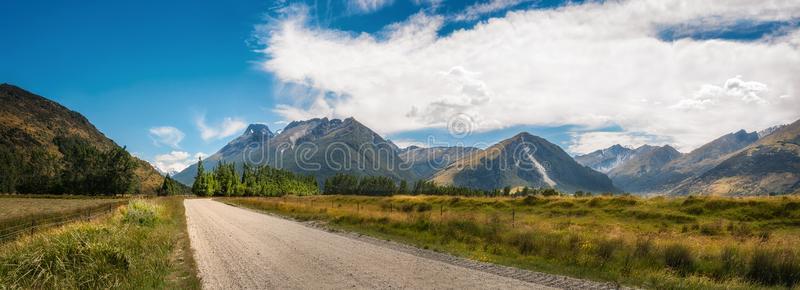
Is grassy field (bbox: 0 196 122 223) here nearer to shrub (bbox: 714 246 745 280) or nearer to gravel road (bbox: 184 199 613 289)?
gravel road (bbox: 184 199 613 289)

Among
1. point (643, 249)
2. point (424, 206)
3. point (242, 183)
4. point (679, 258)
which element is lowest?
point (424, 206)

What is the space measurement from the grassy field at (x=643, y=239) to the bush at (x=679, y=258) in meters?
0.04

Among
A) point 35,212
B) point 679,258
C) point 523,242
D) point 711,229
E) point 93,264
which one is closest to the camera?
point 93,264

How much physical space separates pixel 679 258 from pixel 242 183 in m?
145

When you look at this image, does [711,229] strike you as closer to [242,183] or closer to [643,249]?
[643,249]

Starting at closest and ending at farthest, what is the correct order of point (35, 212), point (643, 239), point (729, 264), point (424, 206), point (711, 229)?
1. point (729, 264)
2. point (643, 239)
3. point (711, 229)
4. point (35, 212)
5. point (424, 206)

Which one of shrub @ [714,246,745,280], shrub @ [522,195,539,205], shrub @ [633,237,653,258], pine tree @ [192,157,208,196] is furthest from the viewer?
pine tree @ [192,157,208,196]

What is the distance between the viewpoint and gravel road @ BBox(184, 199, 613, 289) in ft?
43.5

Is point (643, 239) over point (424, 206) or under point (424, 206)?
over

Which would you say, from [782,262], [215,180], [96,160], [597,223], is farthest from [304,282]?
[96,160]

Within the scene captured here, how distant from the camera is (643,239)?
20594 mm

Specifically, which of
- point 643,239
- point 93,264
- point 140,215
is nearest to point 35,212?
point 140,215

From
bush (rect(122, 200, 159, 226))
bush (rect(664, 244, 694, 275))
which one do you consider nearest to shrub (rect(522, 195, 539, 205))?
bush (rect(664, 244, 694, 275))

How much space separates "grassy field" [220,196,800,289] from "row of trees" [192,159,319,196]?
103 metres
